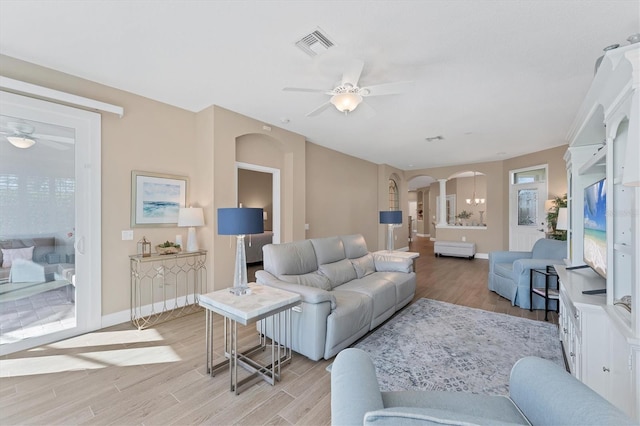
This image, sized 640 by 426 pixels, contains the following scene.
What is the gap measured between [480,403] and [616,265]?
1.33m

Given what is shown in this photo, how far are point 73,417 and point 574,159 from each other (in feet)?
16.0

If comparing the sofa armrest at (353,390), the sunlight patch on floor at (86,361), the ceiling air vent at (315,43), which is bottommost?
the sunlight patch on floor at (86,361)

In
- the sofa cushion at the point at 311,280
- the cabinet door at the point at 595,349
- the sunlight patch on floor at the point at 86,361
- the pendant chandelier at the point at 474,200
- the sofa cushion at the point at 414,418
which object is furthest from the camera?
the pendant chandelier at the point at 474,200

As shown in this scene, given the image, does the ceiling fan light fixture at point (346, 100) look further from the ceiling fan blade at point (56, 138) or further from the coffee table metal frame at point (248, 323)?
the ceiling fan blade at point (56, 138)

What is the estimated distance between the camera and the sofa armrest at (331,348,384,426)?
0.85m

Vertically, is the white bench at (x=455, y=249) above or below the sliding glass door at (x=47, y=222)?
below

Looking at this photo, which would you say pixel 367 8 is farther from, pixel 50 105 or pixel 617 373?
pixel 50 105

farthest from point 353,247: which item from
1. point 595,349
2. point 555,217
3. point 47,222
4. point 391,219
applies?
point 555,217

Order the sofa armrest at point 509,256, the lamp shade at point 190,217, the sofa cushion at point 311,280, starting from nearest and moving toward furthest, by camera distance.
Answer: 1. the sofa cushion at point 311,280
2. the lamp shade at point 190,217
3. the sofa armrest at point 509,256

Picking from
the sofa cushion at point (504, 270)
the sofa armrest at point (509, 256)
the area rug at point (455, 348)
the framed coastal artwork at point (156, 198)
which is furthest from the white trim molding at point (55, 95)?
the sofa armrest at point (509, 256)

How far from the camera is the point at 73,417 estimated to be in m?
1.81

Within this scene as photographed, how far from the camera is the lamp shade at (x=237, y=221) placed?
2279 millimetres

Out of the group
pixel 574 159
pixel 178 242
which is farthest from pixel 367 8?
pixel 178 242

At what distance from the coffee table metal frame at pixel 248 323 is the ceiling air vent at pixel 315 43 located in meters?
2.20
